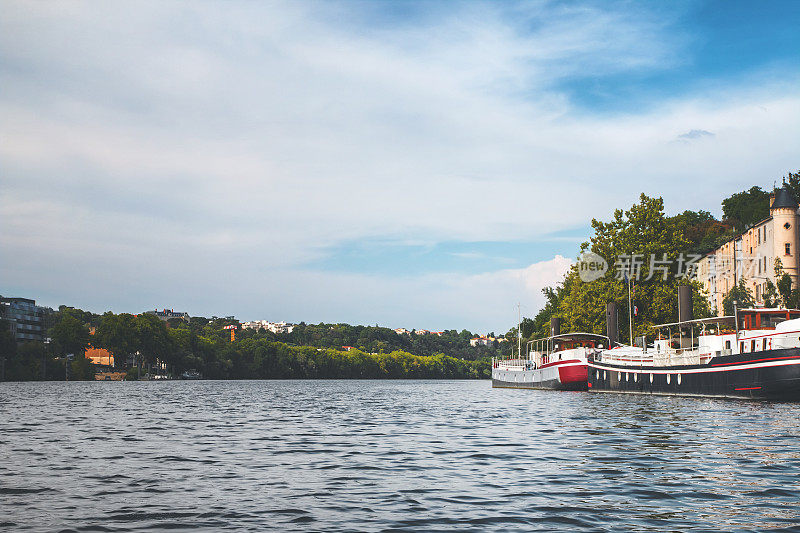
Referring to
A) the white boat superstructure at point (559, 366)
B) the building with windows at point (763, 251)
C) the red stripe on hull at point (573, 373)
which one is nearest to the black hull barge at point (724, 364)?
the red stripe on hull at point (573, 373)

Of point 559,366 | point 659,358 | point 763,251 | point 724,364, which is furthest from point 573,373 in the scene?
point 763,251

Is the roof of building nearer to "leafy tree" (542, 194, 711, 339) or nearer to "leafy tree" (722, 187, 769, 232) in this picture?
"leafy tree" (542, 194, 711, 339)

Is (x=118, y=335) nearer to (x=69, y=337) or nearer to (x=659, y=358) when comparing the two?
(x=69, y=337)

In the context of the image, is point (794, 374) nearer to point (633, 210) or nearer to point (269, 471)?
point (269, 471)

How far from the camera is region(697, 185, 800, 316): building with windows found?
111 metres

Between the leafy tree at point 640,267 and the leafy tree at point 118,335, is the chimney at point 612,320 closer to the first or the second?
the leafy tree at point 640,267

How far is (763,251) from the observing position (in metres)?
119

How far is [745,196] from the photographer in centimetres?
17162

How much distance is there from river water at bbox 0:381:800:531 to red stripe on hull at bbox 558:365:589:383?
4354 cm

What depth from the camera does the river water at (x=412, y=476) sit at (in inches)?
600

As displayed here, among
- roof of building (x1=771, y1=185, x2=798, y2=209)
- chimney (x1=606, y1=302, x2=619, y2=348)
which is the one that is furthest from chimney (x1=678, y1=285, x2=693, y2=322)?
roof of building (x1=771, y1=185, x2=798, y2=209)

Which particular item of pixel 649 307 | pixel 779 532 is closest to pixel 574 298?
pixel 649 307

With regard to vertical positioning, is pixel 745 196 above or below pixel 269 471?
above

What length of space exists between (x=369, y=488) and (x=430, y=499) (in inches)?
88.0
